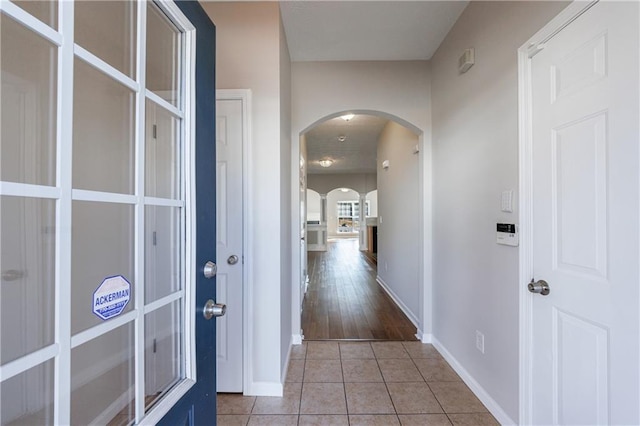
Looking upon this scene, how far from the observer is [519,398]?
1543 mm

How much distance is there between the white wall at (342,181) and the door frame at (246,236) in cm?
882

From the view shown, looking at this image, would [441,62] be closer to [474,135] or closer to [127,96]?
[474,135]

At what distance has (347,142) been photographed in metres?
6.06

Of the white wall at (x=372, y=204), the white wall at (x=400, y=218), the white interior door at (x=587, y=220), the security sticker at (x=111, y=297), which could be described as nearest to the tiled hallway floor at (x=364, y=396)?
the white interior door at (x=587, y=220)

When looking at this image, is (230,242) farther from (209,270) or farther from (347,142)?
(347,142)

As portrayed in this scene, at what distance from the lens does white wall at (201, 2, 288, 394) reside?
2.00 m

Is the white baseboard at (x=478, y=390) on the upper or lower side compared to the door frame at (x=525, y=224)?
lower

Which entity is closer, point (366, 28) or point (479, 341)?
point (479, 341)

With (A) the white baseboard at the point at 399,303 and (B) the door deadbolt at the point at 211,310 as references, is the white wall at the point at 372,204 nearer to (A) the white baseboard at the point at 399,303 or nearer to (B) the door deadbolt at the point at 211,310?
(A) the white baseboard at the point at 399,303

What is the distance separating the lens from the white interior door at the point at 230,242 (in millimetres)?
1996


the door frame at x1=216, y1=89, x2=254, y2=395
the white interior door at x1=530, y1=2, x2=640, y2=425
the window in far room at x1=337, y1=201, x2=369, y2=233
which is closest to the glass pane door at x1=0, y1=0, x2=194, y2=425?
the door frame at x1=216, y1=89, x2=254, y2=395

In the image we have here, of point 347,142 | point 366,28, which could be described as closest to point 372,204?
point 347,142

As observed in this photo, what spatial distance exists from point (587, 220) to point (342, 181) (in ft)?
31.9

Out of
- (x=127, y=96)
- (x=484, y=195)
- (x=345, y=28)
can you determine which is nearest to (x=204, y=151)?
(x=127, y=96)
